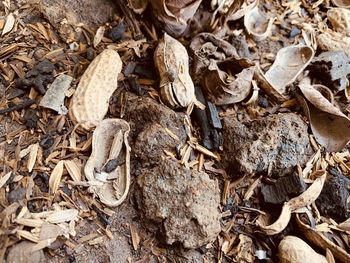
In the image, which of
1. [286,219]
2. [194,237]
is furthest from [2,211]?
[286,219]

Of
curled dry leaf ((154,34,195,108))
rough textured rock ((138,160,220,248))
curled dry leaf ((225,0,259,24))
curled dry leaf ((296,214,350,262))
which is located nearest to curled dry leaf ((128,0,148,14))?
curled dry leaf ((154,34,195,108))

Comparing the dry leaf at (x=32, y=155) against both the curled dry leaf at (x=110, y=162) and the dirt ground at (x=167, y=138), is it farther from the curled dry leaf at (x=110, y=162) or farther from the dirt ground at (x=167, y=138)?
the curled dry leaf at (x=110, y=162)

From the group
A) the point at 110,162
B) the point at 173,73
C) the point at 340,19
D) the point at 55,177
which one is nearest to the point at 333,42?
the point at 340,19

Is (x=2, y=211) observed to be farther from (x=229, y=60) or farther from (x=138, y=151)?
(x=229, y=60)

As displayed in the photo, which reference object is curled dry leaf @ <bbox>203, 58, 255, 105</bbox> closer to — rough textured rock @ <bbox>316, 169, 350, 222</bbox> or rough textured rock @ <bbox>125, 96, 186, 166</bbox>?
rough textured rock @ <bbox>125, 96, 186, 166</bbox>

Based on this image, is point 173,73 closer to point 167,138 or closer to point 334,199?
point 167,138

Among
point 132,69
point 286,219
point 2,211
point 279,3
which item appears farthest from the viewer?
point 279,3

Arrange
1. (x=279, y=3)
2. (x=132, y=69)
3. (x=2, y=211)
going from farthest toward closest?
Answer: 1. (x=279, y=3)
2. (x=132, y=69)
3. (x=2, y=211)
